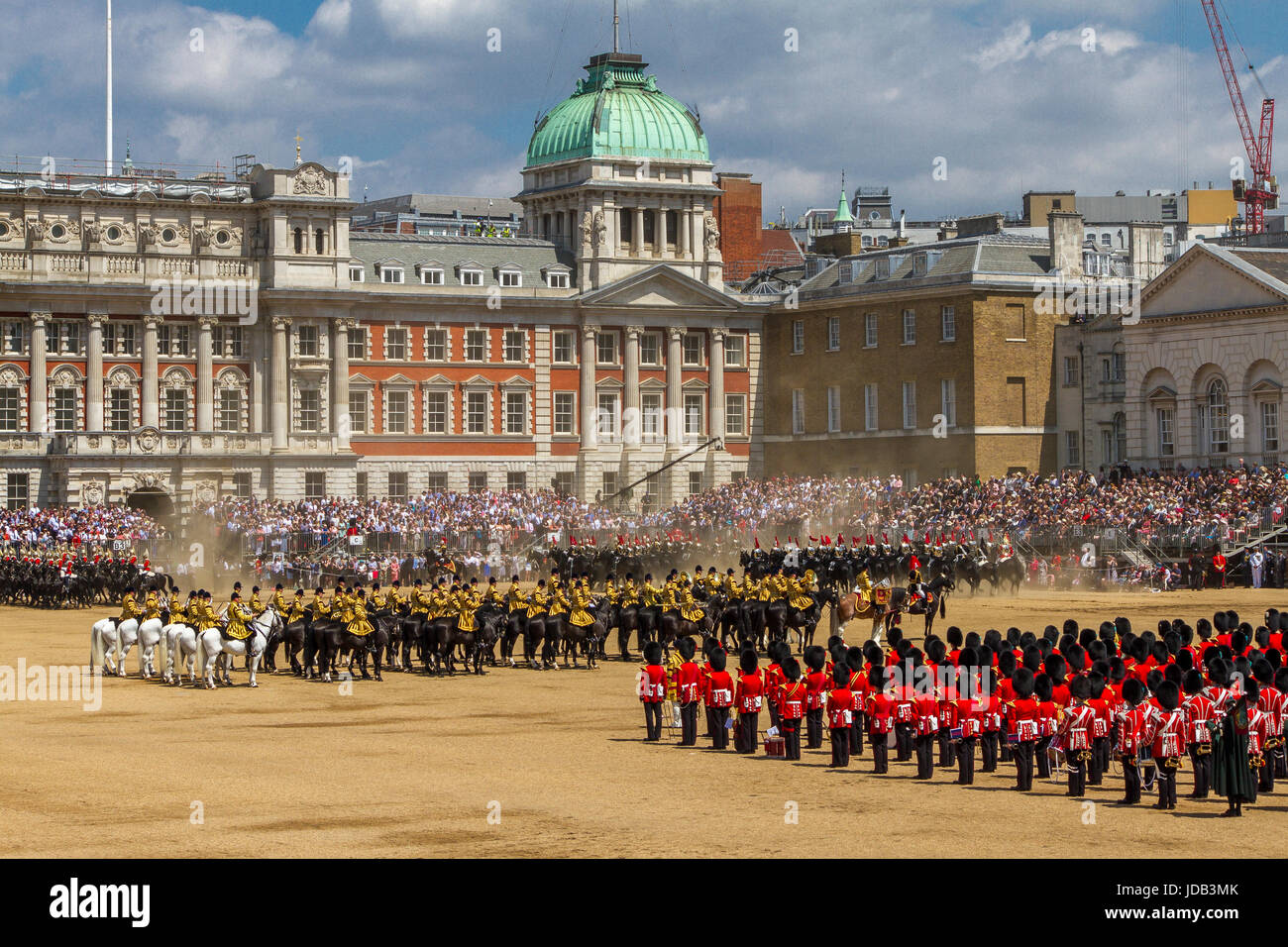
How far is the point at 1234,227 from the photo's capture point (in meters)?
99.4

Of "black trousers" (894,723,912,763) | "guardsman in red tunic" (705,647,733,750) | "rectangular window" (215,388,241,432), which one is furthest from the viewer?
"rectangular window" (215,388,241,432)

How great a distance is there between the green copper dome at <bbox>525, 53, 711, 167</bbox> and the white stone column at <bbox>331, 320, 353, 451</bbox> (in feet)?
50.5

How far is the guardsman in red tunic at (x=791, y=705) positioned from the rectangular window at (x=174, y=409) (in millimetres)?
57837

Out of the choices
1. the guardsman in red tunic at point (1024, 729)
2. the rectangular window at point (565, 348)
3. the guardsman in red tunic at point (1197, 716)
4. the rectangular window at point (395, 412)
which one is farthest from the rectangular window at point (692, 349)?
the guardsman in red tunic at point (1197, 716)

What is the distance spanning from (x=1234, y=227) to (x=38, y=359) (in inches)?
2424

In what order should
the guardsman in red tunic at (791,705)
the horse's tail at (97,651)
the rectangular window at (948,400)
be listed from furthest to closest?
the rectangular window at (948,400), the horse's tail at (97,651), the guardsman in red tunic at (791,705)

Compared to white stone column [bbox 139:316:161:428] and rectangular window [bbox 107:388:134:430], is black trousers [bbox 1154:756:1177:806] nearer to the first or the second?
white stone column [bbox 139:316:161:428]

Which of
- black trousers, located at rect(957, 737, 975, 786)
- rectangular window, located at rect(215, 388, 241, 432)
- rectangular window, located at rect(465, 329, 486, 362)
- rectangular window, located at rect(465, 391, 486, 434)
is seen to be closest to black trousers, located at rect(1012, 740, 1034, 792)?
black trousers, located at rect(957, 737, 975, 786)

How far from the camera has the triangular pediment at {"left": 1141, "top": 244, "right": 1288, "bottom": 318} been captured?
65000 millimetres

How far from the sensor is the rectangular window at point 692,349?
90812 millimetres

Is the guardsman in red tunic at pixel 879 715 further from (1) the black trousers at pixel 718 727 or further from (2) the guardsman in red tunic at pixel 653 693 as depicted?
(2) the guardsman in red tunic at pixel 653 693

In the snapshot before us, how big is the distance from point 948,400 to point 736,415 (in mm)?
14900

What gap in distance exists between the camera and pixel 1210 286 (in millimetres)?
67500
